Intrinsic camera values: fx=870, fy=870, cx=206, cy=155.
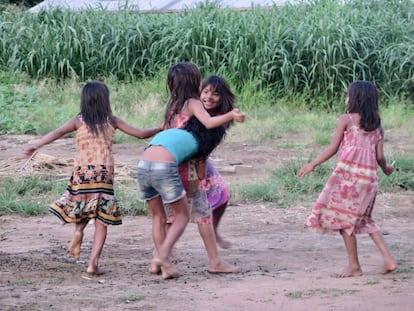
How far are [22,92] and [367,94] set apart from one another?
10.0 m

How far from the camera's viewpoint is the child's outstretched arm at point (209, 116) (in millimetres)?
5152

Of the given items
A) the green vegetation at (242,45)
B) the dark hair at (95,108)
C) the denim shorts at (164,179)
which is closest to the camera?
the denim shorts at (164,179)

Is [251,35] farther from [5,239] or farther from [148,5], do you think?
[5,239]

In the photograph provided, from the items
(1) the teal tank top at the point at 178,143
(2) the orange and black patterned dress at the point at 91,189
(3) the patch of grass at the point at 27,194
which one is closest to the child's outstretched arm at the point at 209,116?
(1) the teal tank top at the point at 178,143

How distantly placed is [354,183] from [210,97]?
45.1 inches

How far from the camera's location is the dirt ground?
4867 mm

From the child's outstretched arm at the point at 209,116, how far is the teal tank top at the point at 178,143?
0.50ft

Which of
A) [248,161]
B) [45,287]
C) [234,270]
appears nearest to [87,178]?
[45,287]

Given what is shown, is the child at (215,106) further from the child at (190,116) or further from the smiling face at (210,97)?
the child at (190,116)

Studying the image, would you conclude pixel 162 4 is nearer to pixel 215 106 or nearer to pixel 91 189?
pixel 215 106

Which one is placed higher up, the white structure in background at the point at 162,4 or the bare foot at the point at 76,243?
the white structure in background at the point at 162,4

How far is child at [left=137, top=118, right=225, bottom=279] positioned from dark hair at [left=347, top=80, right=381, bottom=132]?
0.91 metres

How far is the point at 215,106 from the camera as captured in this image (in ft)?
19.7

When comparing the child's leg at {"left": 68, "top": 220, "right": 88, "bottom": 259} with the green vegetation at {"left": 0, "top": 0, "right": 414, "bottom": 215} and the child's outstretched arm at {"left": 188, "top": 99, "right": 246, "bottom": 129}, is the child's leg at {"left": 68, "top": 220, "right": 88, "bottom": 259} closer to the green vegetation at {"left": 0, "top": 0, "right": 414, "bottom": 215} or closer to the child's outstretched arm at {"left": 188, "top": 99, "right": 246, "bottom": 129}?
the child's outstretched arm at {"left": 188, "top": 99, "right": 246, "bottom": 129}
